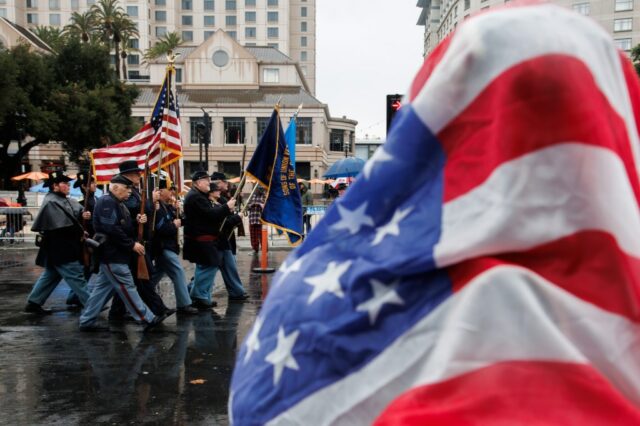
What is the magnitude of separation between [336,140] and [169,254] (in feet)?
222

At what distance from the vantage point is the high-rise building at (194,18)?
9531 cm

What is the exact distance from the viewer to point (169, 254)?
845 centimetres

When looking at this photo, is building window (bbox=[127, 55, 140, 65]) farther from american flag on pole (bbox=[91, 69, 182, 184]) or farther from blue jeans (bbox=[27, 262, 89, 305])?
blue jeans (bbox=[27, 262, 89, 305])

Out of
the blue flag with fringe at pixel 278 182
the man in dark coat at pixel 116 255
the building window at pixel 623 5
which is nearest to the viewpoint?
the man in dark coat at pixel 116 255

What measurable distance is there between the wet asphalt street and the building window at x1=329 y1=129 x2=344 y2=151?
218 feet

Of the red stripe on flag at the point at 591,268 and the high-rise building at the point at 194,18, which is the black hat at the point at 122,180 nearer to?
the red stripe on flag at the point at 591,268

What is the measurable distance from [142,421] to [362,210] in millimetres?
3846

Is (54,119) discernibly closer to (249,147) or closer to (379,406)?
(249,147)

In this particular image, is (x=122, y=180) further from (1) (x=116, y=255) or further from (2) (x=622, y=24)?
(2) (x=622, y=24)

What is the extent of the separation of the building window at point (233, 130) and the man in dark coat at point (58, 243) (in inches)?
2181

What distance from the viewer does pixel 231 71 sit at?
6662 cm

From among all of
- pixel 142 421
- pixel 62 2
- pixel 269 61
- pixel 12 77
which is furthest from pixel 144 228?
pixel 62 2

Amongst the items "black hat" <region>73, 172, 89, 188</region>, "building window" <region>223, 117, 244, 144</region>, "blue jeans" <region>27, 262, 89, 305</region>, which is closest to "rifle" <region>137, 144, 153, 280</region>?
"blue jeans" <region>27, 262, 89, 305</region>

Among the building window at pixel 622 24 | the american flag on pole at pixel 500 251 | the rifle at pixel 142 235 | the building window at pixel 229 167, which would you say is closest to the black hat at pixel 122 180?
the rifle at pixel 142 235
